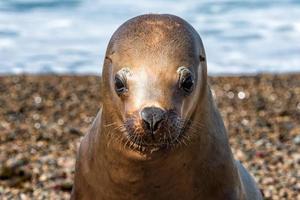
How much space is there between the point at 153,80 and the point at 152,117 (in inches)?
9.1

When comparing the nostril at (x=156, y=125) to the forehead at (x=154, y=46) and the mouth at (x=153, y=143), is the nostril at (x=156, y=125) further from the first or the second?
the forehead at (x=154, y=46)

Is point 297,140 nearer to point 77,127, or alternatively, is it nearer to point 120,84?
point 77,127

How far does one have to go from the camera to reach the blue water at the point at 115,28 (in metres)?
13.8

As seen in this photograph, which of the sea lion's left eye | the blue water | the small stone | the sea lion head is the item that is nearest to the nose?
the sea lion head

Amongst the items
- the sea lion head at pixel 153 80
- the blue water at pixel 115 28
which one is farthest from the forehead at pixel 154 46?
the blue water at pixel 115 28

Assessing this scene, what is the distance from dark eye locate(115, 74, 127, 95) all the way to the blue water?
908 centimetres

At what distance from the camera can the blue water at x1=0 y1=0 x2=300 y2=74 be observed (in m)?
13.8

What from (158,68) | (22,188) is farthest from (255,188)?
(22,188)

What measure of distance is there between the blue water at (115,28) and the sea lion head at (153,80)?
29.4ft

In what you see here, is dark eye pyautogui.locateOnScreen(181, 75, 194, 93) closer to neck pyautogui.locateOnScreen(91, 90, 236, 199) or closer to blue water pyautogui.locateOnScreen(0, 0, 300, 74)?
neck pyautogui.locateOnScreen(91, 90, 236, 199)

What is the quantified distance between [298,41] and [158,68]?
12.2 meters

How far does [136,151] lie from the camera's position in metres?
3.88

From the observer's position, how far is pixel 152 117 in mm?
3588

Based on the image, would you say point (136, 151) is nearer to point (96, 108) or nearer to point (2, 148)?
point (2, 148)
